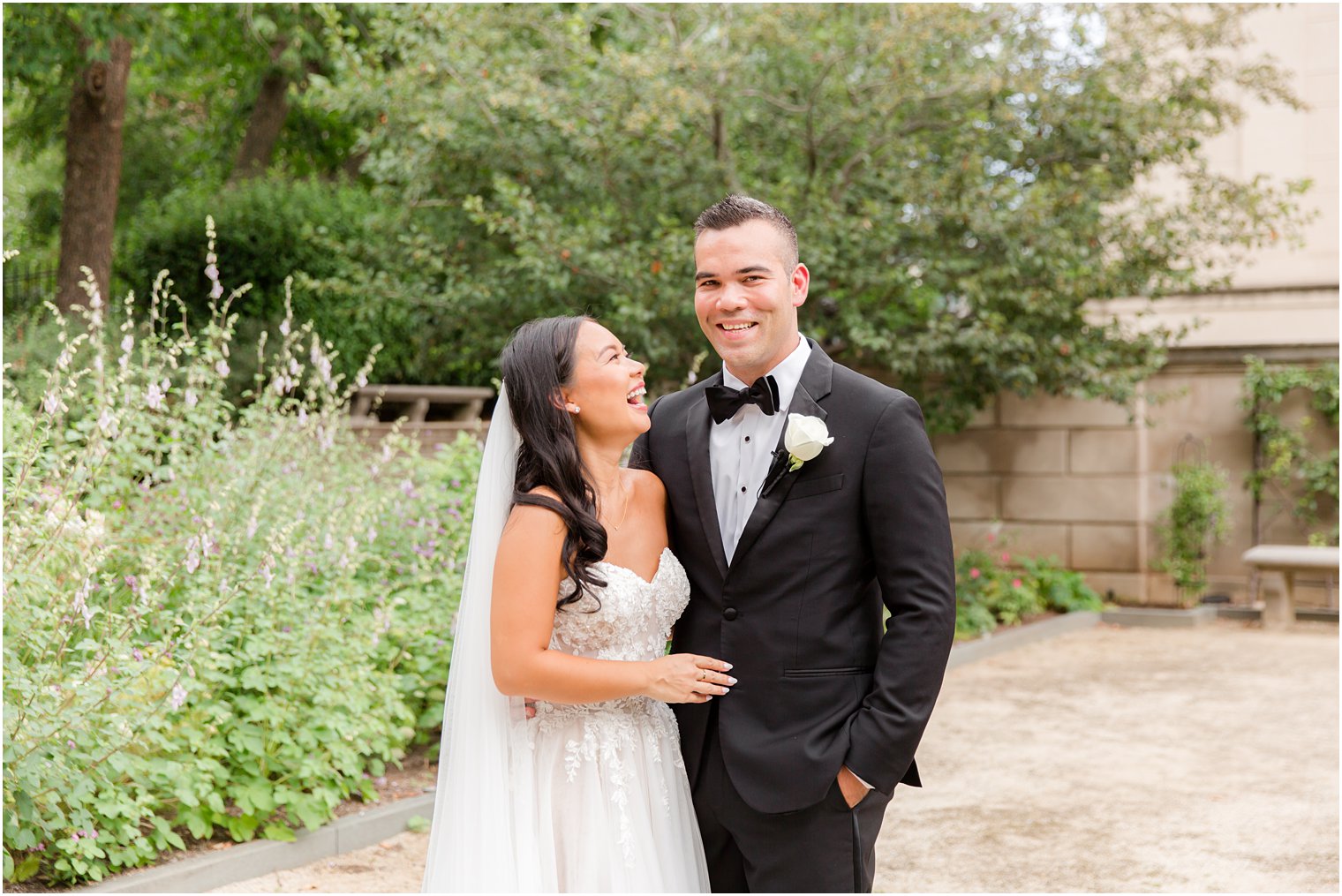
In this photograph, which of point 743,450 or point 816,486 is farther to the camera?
point 743,450

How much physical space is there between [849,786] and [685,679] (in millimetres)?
443

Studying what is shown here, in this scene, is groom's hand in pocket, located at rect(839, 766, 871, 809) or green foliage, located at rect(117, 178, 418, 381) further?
green foliage, located at rect(117, 178, 418, 381)

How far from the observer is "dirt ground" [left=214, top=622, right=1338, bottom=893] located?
5137 mm

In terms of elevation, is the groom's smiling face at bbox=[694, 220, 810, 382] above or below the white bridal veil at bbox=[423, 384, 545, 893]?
above

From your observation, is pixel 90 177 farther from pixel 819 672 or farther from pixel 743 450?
pixel 819 672

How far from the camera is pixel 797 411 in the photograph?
300 centimetres

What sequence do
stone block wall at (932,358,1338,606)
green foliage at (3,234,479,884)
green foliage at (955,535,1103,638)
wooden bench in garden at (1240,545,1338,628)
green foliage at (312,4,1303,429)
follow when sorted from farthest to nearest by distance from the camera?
1. stone block wall at (932,358,1338,606)
2. wooden bench in garden at (1240,545,1338,628)
3. green foliage at (955,535,1103,638)
4. green foliage at (312,4,1303,429)
5. green foliage at (3,234,479,884)

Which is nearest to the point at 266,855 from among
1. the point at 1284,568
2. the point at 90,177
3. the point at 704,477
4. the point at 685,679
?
the point at 685,679

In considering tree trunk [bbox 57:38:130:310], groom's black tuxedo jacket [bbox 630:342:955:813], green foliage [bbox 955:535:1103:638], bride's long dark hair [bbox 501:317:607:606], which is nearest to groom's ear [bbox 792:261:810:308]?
groom's black tuxedo jacket [bbox 630:342:955:813]

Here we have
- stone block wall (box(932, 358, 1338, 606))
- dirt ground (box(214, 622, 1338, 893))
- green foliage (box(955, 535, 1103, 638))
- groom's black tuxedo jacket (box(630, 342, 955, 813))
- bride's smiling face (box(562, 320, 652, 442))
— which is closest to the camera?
groom's black tuxedo jacket (box(630, 342, 955, 813))

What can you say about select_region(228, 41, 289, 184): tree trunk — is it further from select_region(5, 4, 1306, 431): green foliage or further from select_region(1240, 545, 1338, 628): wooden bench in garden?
select_region(1240, 545, 1338, 628): wooden bench in garden

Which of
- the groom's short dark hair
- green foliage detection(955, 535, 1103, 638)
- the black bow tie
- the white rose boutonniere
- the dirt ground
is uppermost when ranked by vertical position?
the groom's short dark hair

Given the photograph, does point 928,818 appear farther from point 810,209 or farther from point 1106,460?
point 1106,460

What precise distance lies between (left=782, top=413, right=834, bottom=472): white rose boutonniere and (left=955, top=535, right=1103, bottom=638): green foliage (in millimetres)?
8491
